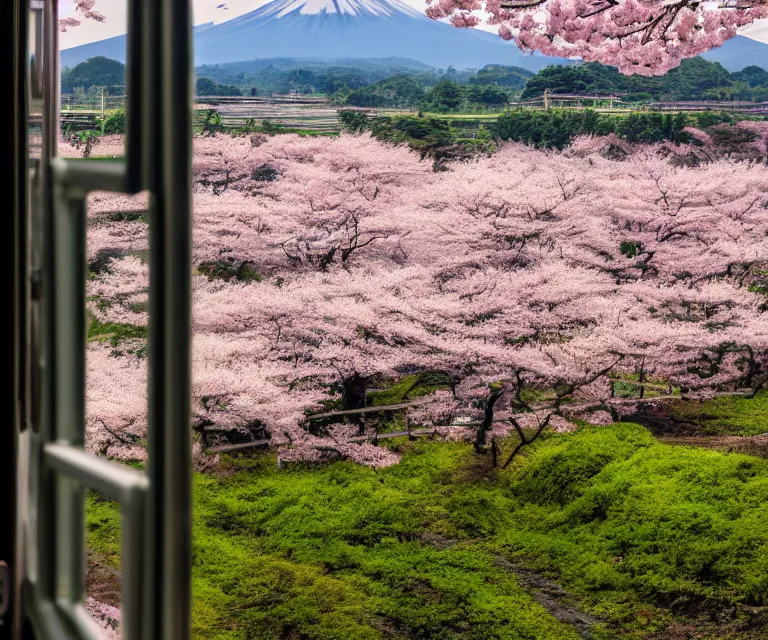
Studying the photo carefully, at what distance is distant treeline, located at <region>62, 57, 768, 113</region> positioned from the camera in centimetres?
621

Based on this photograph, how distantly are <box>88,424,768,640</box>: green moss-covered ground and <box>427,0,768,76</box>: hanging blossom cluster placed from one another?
111 inches

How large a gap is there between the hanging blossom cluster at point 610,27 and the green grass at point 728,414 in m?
2.51

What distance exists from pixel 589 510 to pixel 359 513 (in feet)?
4.01

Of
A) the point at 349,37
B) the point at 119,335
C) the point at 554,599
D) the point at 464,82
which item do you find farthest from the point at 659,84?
the point at 119,335

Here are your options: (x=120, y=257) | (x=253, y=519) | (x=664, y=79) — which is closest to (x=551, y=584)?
(x=253, y=519)

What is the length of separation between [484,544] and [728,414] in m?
1.97

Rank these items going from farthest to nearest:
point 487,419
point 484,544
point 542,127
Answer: point 542,127 → point 487,419 → point 484,544

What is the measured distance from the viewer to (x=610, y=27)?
572 centimetres

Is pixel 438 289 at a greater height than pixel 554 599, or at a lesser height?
greater

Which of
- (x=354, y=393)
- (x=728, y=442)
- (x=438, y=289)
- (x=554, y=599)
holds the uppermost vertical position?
(x=438, y=289)

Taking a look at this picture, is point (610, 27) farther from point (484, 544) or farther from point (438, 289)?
point (484, 544)
